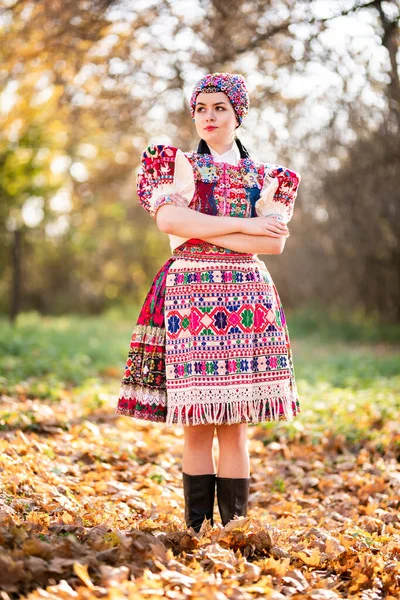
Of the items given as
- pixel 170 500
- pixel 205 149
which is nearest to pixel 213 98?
pixel 205 149

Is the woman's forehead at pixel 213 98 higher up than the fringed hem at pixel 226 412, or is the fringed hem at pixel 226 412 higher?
the woman's forehead at pixel 213 98

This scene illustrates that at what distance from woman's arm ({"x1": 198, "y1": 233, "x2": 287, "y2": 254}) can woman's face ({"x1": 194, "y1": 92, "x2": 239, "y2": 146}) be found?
45 cm

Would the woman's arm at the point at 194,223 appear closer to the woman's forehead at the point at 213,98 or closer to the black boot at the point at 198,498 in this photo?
the woman's forehead at the point at 213,98

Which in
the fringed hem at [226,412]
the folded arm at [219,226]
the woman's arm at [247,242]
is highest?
the folded arm at [219,226]

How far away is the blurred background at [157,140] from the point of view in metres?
6.93

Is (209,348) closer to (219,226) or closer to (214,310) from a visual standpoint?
(214,310)

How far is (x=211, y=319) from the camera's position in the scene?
2797 millimetres

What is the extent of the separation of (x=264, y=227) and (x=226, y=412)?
0.78 metres

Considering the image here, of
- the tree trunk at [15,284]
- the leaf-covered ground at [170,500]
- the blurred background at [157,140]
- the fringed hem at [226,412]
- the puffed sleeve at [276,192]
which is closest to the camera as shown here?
the leaf-covered ground at [170,500]

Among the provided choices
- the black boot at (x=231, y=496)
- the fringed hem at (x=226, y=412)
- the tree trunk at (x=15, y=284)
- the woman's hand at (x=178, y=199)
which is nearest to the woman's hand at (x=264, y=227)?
the woman's hand at (x=178, y=199)

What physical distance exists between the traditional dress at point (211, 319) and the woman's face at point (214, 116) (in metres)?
0.09

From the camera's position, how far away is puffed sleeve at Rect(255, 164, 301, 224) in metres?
2.90

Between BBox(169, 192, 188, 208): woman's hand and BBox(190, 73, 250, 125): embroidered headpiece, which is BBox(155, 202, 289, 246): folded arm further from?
BBox(190, 73, 250, 125): embroidered headpiece

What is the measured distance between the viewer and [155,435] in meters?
5.08
